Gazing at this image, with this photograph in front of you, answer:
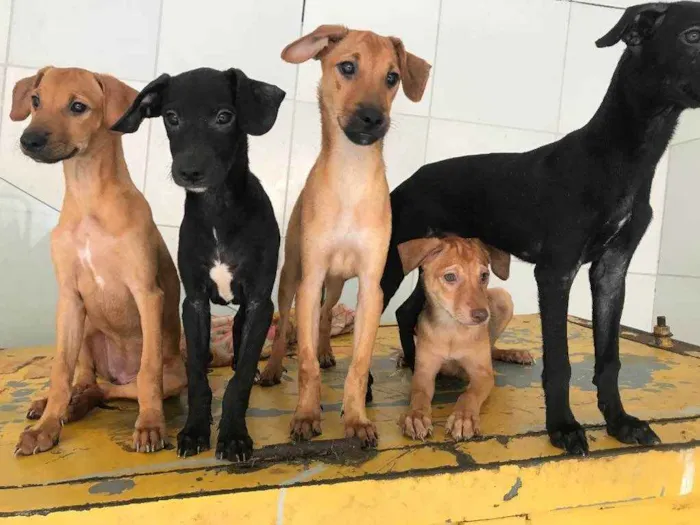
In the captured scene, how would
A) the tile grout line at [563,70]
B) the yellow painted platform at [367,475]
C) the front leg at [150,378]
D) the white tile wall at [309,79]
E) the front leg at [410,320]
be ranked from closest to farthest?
the yellow painted platform at [367,475] < the front leg at [150,378] < the front leg at [410,320] < the white tile wall at [309,79] < the tile grout line at [563,70]

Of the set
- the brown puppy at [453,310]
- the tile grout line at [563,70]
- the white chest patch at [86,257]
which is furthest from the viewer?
the tile grout line at [563,70]

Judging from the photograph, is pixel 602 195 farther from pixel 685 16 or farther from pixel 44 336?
pixel 44 336

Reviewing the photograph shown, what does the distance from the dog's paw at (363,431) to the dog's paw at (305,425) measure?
0.09m

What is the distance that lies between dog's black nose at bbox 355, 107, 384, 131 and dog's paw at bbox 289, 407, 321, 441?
2.93ft

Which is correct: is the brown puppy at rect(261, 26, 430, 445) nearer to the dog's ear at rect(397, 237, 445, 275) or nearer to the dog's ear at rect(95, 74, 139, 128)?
the dog's ear at rect(397, 237, 445, 275)

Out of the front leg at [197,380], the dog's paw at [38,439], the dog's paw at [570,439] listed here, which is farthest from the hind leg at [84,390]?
the dog's paw at [570,439]

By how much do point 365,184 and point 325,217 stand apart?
0.18 metres

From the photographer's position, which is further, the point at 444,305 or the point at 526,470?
the point at 444,305

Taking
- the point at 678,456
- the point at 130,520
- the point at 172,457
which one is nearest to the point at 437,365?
the point at 678,456

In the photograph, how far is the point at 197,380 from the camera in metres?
1.66

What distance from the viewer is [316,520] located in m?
1.35

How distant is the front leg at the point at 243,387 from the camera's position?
1495 mm

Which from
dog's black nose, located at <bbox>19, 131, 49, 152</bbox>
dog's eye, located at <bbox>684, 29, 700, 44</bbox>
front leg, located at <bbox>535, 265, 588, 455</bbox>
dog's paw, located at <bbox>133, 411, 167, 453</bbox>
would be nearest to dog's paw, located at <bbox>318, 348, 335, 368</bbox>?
dog's paw, located at <bbox>133, 411, 167, 453</bbox>

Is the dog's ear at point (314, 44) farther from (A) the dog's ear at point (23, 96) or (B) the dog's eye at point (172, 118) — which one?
(A) the dog's ear at point (23, 96)
